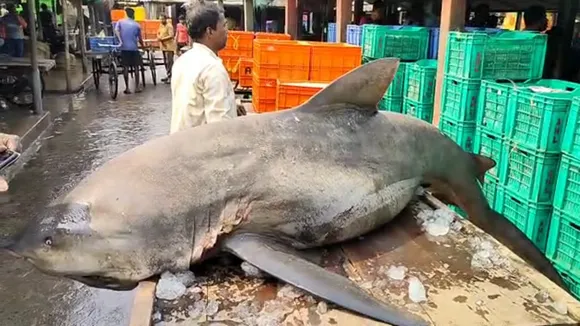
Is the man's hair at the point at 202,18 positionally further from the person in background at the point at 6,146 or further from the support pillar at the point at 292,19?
the support pillar at the point at 292,19

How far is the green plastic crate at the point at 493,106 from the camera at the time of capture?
464 cm

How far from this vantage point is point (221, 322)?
209 cm

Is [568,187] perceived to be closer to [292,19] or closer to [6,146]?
[6,146]

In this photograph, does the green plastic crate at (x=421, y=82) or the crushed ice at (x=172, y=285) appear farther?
the green plastic crate at (x=421, y=82)

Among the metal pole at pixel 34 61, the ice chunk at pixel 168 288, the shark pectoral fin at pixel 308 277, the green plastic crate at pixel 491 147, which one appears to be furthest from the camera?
the metal pole at pixel 34 61

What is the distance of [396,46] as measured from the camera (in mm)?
7531

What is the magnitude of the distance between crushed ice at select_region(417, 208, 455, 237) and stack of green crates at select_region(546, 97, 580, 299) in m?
1.15

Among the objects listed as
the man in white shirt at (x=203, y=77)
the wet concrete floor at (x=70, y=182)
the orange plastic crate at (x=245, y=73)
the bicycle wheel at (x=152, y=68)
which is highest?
the man in white shirt at (x=203, y=77)

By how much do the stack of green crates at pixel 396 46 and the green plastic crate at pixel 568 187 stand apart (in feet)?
11.6

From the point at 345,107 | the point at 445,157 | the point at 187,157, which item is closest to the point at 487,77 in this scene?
the point at 445,157

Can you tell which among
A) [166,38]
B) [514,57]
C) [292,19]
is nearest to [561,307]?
[514,57]

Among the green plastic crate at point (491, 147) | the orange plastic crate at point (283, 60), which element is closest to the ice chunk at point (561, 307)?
the green plastic crate at point (491, 147)

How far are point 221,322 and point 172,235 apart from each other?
413 mm

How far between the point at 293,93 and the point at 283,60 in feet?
2.89
